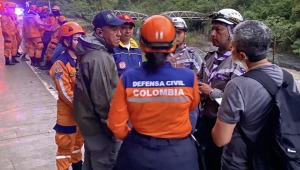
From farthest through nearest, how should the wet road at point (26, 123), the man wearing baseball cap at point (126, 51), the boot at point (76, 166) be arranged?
the wet road at point (26, 123) < the man wearing baseball cap at point (126, 51) < the boot at point (76, 166)

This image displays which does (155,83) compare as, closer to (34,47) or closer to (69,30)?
(69,30)

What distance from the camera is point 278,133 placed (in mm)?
1888

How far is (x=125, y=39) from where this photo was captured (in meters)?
4.05

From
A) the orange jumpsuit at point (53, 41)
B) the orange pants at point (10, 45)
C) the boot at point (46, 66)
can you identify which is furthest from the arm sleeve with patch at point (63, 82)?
the orange pants at point (10, 45)

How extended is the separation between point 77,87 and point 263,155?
1609 mm

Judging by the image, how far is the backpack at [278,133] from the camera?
188 centimetres

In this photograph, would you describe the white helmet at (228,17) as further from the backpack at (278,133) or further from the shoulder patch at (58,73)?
the shoulder patch at (58,73)

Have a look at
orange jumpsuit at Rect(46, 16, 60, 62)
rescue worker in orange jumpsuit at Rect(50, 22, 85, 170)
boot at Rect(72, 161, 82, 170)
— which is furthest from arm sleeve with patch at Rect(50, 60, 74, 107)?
orange jumpsuit at Rect(46, 16, 60, 62)

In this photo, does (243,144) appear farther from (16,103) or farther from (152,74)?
(16,103)

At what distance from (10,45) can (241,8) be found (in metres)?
10.5

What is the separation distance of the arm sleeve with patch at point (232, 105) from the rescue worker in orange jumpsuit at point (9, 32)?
8974mm

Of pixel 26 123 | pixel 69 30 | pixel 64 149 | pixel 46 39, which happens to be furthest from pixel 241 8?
pixel 64 149

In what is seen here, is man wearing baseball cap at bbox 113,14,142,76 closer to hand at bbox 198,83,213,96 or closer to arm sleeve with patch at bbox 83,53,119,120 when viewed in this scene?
arm sleeve with patch at bbox 83,53,119,120

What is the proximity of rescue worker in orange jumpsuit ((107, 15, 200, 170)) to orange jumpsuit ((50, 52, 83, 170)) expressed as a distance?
144 cm
